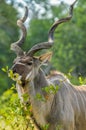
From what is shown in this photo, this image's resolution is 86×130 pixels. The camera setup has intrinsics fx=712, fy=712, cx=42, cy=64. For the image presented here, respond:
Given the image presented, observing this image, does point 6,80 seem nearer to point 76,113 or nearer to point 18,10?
point 18,10

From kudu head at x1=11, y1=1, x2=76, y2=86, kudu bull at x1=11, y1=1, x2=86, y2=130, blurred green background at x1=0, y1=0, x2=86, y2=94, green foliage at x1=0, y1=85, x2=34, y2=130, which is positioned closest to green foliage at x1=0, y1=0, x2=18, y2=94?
blurred green background at x1=0, y1=0, x2=86, y2=94

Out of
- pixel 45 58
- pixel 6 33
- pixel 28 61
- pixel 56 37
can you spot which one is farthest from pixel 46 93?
pixel 56 37

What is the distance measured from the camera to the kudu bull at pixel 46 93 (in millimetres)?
8914

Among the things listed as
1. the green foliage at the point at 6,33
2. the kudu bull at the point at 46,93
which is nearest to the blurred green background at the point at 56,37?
the green foliage at the point at 6,33

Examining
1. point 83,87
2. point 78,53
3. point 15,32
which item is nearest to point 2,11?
point 15,32

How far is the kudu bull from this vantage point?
8.91 metres

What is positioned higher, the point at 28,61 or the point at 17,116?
the point at 28,61

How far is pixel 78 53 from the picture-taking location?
4666cm

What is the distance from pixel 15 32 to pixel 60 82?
29.9 meters

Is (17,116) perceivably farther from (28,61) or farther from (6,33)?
(6,33)

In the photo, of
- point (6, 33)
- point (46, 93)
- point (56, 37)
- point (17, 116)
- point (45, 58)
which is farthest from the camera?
point (56, 37)

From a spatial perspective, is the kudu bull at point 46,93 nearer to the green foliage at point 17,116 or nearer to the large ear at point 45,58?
the large ear at point 45,58

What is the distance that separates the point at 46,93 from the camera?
30.6 ft

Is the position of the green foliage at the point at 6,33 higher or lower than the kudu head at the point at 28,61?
higher
